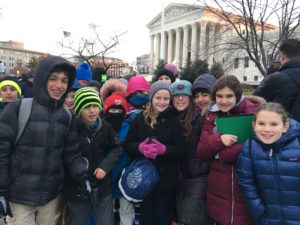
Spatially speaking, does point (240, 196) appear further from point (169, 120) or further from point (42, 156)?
point (42, 156)

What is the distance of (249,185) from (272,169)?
245 millimetres

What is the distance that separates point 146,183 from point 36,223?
3.81 ft

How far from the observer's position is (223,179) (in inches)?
123

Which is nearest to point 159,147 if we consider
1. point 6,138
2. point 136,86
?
point 136,86

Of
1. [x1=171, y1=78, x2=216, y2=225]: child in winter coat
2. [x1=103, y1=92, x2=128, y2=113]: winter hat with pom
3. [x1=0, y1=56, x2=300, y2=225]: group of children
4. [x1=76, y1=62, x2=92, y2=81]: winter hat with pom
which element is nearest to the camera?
[x1=0, y1=56, x2=300, y2=225]: group of children

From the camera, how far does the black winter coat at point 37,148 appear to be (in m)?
2.93

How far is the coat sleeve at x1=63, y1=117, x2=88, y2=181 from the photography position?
130 inches

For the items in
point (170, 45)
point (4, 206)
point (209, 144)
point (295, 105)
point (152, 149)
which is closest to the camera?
point (4, 206)

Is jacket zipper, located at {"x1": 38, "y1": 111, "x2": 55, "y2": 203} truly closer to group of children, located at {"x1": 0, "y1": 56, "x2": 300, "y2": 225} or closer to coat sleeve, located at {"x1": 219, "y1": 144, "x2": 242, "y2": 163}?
group of children, located at {"x1": 0, "y1": 56, "x2": 300, "y2": 225}

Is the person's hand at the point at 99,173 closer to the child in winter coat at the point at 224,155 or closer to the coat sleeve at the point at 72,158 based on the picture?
the coat sleeve at the point at 72,158

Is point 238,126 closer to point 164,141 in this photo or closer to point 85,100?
point 164,141

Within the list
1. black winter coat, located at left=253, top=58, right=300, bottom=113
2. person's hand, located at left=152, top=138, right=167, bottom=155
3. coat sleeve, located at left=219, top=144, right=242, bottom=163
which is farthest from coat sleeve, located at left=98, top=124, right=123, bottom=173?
black winter coat, located at left=253, top=58, right=300, bottom=113

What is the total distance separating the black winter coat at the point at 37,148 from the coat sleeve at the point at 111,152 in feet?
1.84

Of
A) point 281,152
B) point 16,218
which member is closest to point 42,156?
point 16,218
